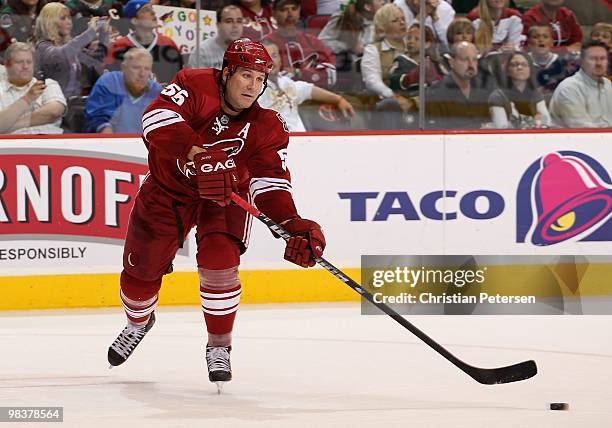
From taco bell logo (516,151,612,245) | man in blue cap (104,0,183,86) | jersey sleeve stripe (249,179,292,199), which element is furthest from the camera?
taco bell logo (516,151,612,245)

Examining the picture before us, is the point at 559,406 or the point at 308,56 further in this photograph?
the point at 308,56

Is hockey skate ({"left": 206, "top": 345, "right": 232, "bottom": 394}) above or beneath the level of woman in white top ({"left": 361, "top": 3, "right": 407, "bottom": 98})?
beneath

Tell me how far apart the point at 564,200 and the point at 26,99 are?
284cm

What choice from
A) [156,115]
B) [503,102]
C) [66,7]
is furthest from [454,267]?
[156,115]

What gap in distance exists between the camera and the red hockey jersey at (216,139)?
4176 mm

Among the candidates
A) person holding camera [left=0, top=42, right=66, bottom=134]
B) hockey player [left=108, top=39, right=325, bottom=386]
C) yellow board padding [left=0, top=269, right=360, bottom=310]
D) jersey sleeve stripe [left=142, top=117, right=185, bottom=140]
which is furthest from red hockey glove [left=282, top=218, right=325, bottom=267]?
person holding camera [left=0, top=42, right=66, bottom=134]

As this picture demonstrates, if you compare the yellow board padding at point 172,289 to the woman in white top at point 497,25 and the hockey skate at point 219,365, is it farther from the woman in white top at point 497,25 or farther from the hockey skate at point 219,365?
the hockey skate at point 219,365

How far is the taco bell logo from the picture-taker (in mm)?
6625

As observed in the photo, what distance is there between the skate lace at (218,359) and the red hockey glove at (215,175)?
567mm

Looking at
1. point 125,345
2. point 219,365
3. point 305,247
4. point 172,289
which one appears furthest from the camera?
point 172,289

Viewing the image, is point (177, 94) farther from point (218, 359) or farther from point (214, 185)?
point (218, 359)

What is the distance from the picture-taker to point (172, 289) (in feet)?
21.3

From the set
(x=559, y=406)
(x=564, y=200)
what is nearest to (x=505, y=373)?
(x=559, y=406)

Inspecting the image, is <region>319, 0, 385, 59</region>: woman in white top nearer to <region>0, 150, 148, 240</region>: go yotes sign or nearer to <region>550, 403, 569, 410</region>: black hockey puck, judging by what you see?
<region>0, 150, 148, 240</region>: go yotes sign
